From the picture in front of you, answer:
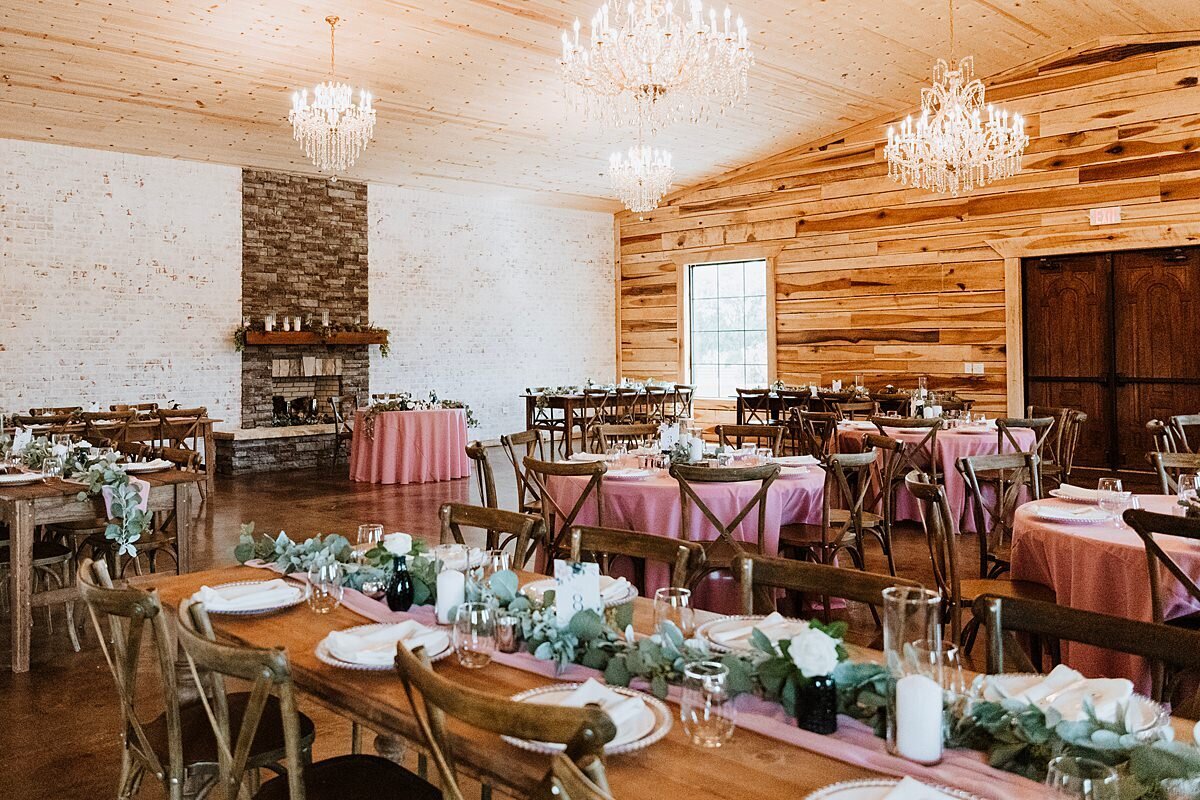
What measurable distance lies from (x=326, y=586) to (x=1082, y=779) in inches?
71.8

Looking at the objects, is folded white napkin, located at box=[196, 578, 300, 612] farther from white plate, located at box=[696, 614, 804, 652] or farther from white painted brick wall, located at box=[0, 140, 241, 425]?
white painted brick wall, located at box=[0, 140, 241, 425]

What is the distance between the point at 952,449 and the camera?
23.3 feet

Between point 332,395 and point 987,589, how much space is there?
10.3 meters

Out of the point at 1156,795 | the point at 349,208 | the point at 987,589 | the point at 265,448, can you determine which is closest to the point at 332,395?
the point at 265,448

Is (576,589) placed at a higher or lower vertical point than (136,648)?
higher

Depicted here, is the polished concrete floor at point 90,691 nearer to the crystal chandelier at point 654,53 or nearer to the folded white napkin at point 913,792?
the folded white napkin at point 913,792

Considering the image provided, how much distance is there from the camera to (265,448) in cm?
1143

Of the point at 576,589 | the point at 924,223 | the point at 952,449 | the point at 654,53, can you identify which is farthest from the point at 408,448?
the point at 576,589

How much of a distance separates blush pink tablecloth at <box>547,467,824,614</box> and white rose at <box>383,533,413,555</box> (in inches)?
74.4

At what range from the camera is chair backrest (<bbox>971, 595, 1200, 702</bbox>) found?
→ 1812 mm

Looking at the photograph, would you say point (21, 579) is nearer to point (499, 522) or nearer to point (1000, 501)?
point (499, 522)

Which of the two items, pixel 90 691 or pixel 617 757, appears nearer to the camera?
pixel 617 757

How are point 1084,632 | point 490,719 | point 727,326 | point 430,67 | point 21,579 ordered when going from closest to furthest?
point 490,719, point 1084,632, point 21,579, point 430,67, point 727,326

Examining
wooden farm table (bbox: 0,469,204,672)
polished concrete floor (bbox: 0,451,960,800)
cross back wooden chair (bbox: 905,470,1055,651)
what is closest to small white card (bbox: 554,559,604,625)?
polished concrete floor (bbox: 0,451,960,800)
